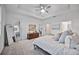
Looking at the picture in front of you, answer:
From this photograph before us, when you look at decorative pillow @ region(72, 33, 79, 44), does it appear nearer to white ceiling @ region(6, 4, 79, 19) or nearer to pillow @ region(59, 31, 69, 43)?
pillow @ region(59, 31, 69, 43)

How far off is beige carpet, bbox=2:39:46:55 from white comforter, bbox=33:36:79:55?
114 mm

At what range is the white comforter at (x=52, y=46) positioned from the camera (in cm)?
226

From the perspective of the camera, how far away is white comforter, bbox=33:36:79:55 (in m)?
2.26

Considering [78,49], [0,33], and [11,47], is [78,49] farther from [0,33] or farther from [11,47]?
[0,33]

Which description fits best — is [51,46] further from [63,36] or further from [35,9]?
[35,9]

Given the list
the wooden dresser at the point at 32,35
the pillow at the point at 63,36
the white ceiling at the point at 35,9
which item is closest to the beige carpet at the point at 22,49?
the wooden dresser at the point at 32,35

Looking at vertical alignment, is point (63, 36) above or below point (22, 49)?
above

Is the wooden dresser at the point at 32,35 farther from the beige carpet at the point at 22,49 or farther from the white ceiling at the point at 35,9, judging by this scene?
the white ceiling at the point at 35,9

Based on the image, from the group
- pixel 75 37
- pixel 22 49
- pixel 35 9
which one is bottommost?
pixel 22 49

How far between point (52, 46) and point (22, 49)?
0.56m

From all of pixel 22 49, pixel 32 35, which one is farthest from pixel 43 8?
pixel 22 49

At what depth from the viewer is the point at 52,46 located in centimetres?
229

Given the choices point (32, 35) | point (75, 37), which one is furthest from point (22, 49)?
point (75, 37)
